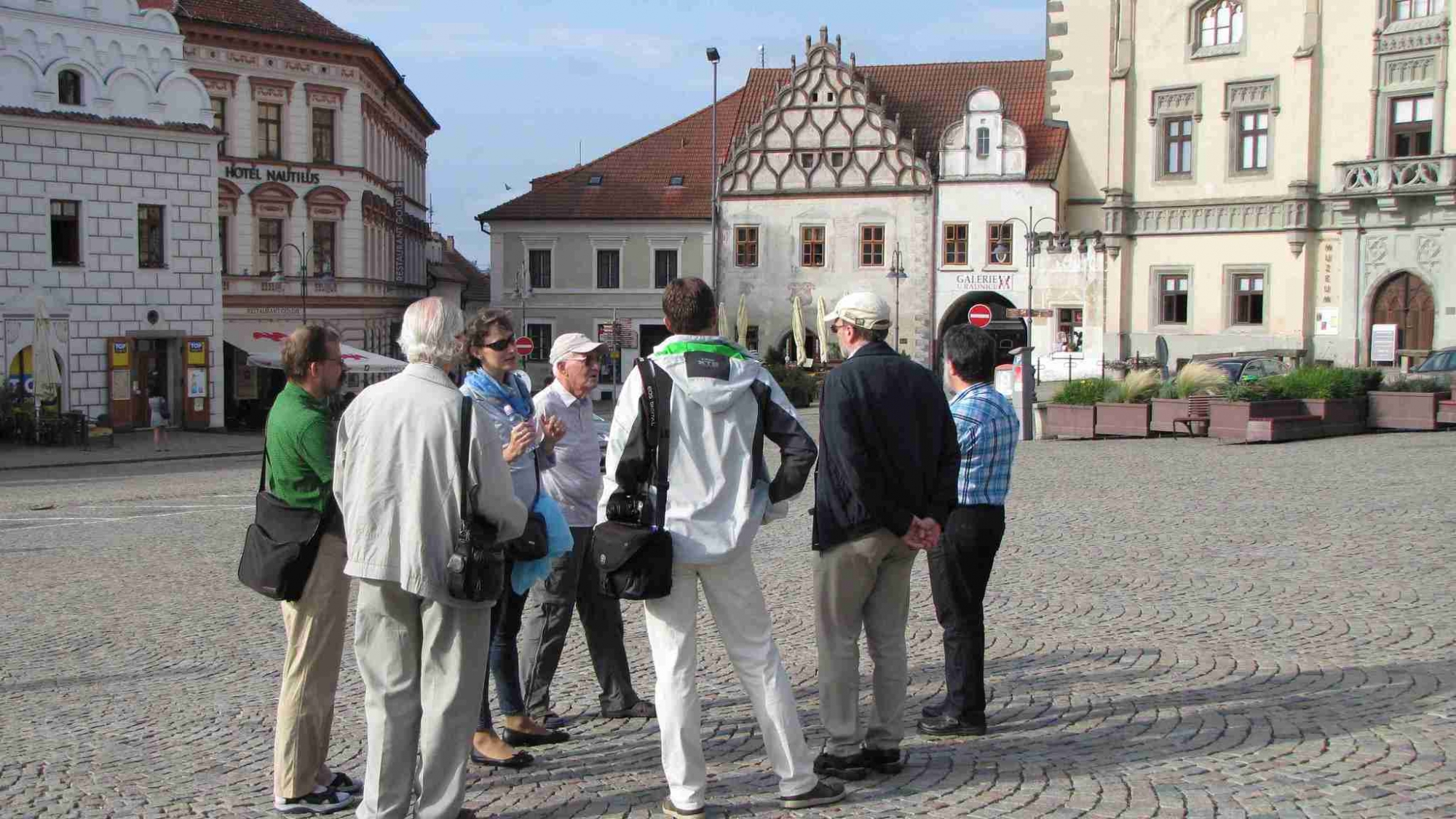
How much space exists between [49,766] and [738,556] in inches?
122

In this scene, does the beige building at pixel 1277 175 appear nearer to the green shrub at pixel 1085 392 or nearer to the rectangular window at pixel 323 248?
the green shrub at pixel 1085 392

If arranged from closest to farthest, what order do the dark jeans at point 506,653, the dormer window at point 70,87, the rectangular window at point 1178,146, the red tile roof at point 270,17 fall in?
the dark jeans at point 506,653, the dormer window at point 70,87, the red tile roof at point 270,17, the rectangular window at point 1178,146

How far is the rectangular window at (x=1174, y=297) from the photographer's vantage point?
145 ft

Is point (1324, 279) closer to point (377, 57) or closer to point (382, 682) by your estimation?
point (377, 57)

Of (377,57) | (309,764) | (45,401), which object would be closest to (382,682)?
(309,764)

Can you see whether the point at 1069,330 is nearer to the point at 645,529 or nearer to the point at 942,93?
the point at 942,93

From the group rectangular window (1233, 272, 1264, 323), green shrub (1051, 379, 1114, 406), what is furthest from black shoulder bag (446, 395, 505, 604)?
rectangular window (1233, 272, 1264, 323)

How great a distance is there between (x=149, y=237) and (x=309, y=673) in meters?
32.2

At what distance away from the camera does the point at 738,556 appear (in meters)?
5.37

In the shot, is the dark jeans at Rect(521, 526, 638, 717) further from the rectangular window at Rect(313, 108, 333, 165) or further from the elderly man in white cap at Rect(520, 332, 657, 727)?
the rectangular window at Rect(313, 108, 333, 165)

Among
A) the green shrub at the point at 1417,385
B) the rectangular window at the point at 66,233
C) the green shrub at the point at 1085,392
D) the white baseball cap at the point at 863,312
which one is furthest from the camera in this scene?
the rectangular window at the point at 66,233

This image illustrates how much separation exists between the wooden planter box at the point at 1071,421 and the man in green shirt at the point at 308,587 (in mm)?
20329

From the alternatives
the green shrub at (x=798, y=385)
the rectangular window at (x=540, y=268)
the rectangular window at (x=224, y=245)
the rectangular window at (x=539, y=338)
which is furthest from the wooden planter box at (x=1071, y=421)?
the rectangular window at (x=540, y=268)

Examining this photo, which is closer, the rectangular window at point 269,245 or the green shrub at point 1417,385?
the green shrub at point 1417,385
